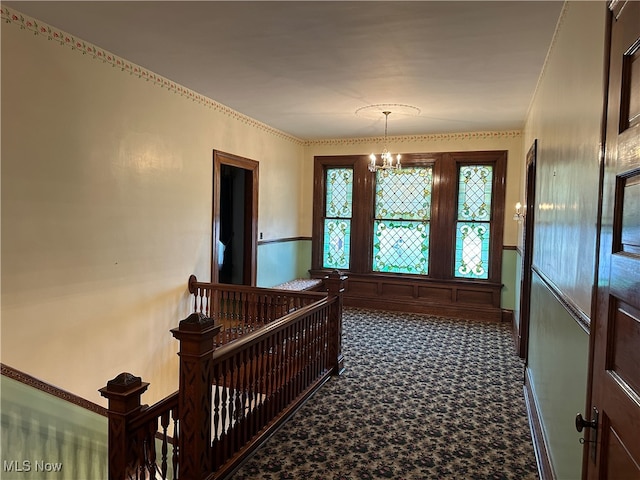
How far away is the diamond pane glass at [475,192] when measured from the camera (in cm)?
647

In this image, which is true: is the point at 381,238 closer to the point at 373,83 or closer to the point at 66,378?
the point at 373,83

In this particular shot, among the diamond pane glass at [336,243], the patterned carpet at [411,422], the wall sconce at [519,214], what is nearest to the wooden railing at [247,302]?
the patterned carpet at [411,422]

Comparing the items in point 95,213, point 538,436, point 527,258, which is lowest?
point 538,436

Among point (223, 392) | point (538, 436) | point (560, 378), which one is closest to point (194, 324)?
point (223, 392)

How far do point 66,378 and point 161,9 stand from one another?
105 inches

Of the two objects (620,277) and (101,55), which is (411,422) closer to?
(620,277)

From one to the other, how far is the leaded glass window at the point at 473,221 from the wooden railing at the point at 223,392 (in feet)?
10.7

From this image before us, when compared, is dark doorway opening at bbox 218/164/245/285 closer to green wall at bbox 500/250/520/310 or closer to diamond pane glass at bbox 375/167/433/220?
diamond pane glass at bbox 375/167/433/220

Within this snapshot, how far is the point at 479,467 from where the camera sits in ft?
8.44

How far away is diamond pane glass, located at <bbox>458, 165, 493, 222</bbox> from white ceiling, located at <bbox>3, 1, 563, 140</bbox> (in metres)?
1.62

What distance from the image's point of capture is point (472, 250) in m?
6.61

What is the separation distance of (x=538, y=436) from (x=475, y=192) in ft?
14.3

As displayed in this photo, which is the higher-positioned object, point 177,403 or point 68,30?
point 68,30

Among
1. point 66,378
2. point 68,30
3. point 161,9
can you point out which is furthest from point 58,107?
point 66,378
